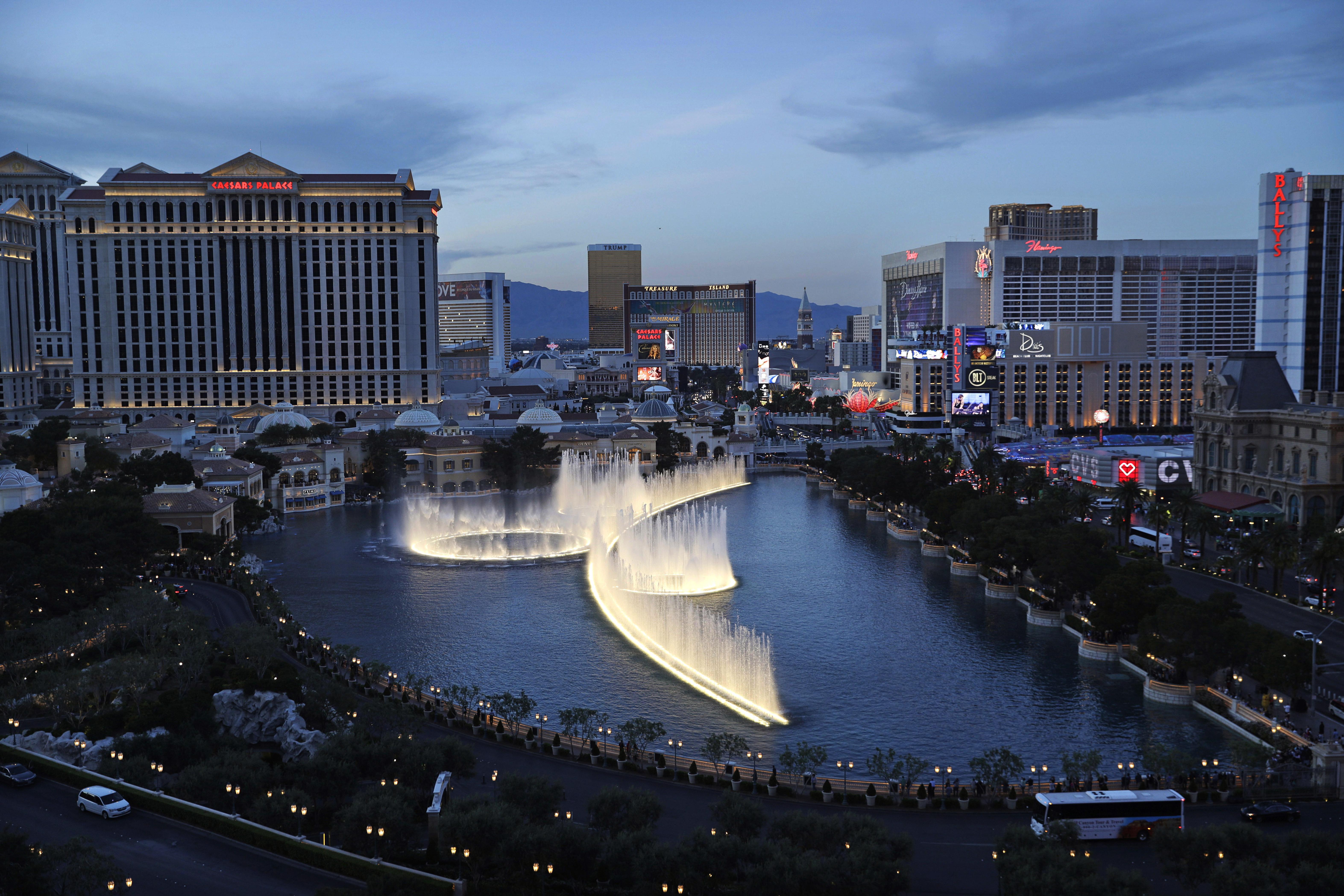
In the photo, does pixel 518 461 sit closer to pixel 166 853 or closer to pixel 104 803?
pixel 104 803

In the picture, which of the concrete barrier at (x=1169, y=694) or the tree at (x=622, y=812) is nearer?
the tree at (x=622, y=812)

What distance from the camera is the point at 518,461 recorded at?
91312mm

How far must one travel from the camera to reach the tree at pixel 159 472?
2699 inches

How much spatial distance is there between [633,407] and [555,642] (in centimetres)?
9136

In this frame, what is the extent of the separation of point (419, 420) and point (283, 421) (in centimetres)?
1246

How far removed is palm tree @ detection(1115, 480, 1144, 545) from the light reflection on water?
9.78m

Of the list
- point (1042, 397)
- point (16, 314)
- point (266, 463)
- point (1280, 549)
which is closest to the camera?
point (1280, 549)

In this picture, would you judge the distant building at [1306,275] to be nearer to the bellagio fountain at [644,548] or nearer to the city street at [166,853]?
the bellagio fountain at [644,548]

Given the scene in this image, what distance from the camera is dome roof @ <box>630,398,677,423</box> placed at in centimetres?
11544

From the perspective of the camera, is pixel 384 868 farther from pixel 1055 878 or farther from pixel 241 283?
pixel 241 283

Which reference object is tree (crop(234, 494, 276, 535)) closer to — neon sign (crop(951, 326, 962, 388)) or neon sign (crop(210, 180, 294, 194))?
neon sign (crop(210, 180, 294, 194))

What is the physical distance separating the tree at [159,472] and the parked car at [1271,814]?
6137 cm

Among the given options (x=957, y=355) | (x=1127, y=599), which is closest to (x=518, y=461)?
(x=957, y=355)

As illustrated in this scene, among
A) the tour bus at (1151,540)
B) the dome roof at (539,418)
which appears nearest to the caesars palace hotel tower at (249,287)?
the dome roof at (539,418)
